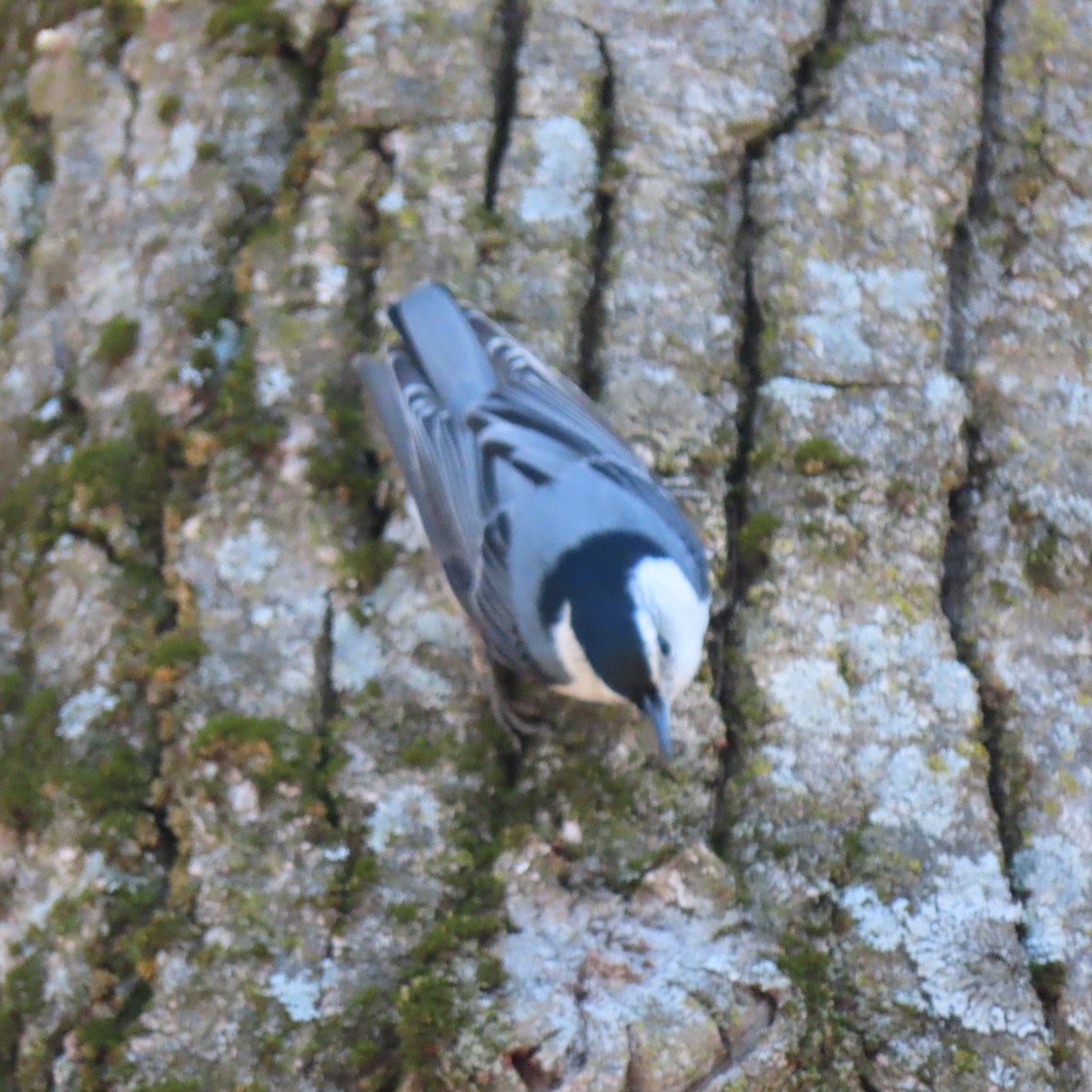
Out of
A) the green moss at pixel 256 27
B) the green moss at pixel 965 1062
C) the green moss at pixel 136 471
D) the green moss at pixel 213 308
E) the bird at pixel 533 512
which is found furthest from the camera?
the green moss at pixel 256 27

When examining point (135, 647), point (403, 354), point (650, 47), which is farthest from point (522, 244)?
point (135, 647)

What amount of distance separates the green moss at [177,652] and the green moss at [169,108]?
1038 mm

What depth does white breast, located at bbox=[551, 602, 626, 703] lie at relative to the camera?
2.04m

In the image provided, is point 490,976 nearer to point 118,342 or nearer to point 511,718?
point 511,718

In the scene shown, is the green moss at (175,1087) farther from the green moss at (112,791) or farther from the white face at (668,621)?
the white face at (668,621)

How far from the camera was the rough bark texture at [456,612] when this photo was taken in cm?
174

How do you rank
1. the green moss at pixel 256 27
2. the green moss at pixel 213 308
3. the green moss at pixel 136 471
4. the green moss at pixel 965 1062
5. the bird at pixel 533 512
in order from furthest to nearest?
the green moss at pixel 256 27 → the green moss at pixel 213 308 → the green moss at pixel 136 471 → the bird at pixel 533 512 → the green moss at pixel 965 1062

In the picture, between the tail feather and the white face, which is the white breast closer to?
the white face

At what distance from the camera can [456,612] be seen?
82.5 inches

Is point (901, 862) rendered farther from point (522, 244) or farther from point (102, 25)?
point (102, 25)

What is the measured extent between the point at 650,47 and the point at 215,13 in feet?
2.59

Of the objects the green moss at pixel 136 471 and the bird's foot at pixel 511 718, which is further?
the green moss at pixel 136 471

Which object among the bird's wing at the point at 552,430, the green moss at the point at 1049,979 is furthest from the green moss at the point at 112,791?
the green moss at the point at 1049,979

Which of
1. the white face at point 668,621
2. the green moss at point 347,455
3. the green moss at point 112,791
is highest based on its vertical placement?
the green moss at point 347,455
